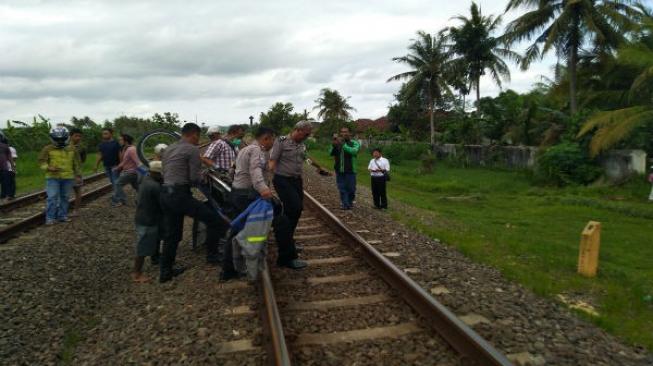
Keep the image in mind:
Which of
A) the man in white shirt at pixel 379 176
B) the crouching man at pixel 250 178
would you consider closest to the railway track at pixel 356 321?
the crouching man at pixel 250 178

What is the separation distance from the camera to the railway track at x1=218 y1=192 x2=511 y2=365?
13.1ft

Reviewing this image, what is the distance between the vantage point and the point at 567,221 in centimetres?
1164

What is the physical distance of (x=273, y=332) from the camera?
406cm

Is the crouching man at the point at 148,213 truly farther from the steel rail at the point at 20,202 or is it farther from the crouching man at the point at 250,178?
the steel rail at the point at 20,202

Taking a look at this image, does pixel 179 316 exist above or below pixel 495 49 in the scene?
below

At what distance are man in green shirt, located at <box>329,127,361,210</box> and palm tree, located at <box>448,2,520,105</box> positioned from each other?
89.3 feet

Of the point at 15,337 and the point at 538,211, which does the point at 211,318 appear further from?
the point at 538,211

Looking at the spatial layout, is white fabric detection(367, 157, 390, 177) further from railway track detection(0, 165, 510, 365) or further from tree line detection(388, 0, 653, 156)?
tree line detection(388, 0, 653, 156)

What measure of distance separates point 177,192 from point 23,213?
23.5 ft

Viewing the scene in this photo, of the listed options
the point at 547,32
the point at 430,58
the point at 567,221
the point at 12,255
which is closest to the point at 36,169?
the point at 12,255

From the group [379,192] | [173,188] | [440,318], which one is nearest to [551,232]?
[379,192]

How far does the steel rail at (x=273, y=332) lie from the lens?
3.72 metres

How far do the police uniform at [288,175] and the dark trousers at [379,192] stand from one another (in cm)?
479

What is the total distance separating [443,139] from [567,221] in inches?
867
